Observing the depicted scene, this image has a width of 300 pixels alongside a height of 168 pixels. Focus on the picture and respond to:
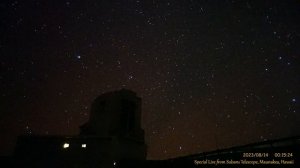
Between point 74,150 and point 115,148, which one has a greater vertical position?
point 115,148

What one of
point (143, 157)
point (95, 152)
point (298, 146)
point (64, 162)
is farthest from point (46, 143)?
point (298, 146)

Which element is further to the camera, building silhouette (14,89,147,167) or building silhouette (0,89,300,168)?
building silhouette (14,89,147,167)

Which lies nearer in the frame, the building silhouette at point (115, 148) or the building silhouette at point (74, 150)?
the building silhouette at point (115, 148)

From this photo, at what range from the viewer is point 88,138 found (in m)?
34.4

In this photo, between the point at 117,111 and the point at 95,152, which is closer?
the point at 95,152

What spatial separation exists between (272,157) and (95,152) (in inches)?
749

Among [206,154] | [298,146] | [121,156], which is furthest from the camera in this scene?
[121,156]

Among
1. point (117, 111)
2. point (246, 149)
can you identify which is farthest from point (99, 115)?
point (246, 149)

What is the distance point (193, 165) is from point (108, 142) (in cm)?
1188

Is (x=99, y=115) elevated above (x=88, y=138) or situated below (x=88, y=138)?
above

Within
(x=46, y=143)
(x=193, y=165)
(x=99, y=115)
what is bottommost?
(x=193, y=165)

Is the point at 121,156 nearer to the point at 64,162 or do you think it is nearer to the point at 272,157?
the point at 64,162

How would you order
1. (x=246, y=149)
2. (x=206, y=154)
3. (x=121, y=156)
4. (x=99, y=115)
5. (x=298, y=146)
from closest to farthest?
1. (x=298, y=146)
2. (x=246, y=149)
3. (x=206, y=154)
4. (x=121, y=156)
5. (x=99, y=115)

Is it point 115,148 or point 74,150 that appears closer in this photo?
point 74,150
